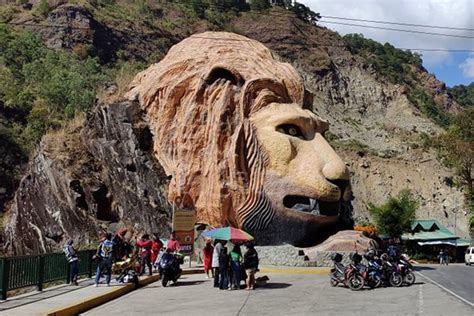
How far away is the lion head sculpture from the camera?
75.7ft

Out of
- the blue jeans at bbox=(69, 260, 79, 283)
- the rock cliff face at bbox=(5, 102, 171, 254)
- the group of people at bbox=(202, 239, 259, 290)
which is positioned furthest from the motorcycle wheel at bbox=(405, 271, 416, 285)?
the rock cliff face at bbox=(5, 102, 171, 254)

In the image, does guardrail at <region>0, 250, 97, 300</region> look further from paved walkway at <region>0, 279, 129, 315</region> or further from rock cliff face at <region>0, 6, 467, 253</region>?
rock cliff face at <region>0, 6, 467, 253</region>

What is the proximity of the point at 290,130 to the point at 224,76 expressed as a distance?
337cm

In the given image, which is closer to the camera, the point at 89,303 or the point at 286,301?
the point at 89,303

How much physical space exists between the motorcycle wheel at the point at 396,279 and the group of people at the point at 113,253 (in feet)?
20.0

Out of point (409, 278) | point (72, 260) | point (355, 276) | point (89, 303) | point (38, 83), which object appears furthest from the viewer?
point (38, 83)

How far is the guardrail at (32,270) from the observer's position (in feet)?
42.5

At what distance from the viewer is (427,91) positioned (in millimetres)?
122812

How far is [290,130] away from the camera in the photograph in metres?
24.2

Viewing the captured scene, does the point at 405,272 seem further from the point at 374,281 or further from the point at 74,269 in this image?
the point at 74,269

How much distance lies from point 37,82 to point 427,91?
A: 81208mm

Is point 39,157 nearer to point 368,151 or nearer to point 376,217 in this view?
point 376,217

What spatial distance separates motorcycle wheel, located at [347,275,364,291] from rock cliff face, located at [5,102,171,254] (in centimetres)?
954

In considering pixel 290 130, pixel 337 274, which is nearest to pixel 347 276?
pixel 337 274
